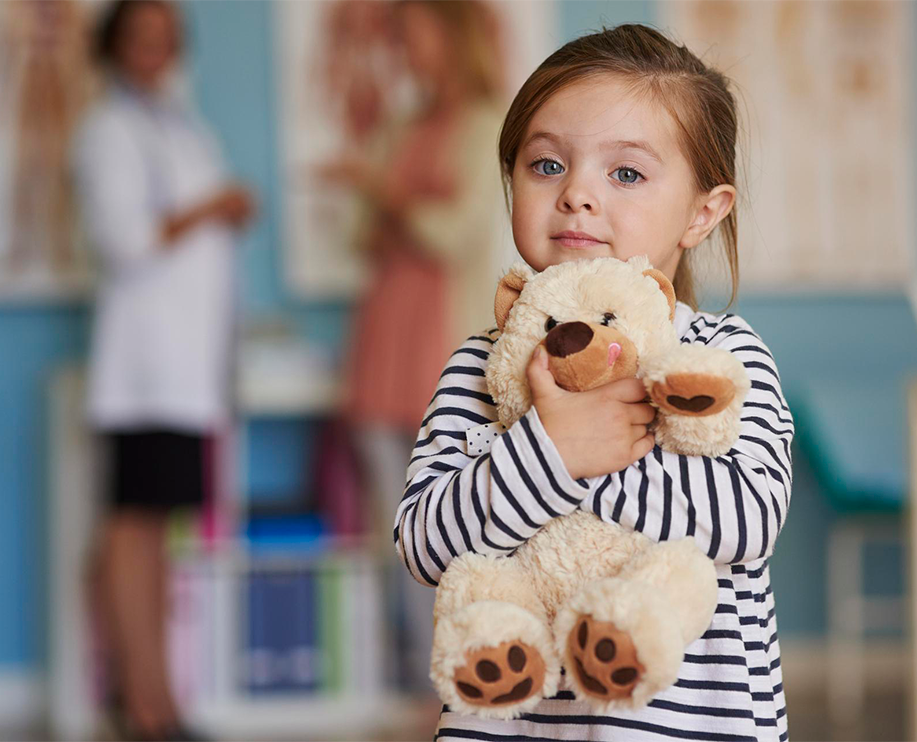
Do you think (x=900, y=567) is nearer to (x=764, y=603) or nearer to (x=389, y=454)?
(x=389, y=454)

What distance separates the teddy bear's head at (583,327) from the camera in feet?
2.43

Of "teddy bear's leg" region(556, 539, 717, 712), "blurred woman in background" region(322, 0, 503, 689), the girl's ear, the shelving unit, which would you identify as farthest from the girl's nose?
the shelving unit

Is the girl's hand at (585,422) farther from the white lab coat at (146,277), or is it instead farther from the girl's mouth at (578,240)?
the white lab coat at (146,277)

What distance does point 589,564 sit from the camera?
751 millimetres

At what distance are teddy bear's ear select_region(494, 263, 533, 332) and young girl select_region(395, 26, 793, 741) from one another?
0.20ft

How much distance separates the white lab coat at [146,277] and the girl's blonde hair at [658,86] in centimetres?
164

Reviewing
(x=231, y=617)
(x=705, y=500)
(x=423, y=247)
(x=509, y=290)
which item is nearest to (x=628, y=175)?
(x=509, y=290)

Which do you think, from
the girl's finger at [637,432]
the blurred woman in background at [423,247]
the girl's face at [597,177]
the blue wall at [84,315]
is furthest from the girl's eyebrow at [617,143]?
the blue wall at [84,315]

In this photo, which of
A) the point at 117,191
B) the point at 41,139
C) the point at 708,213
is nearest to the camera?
the point at 708,213

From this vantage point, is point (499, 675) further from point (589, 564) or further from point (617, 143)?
point (617, 143)

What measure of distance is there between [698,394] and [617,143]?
0.71 ft

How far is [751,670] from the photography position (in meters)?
0.83

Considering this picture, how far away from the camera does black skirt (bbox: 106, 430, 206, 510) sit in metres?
2.47

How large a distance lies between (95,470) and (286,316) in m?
0.62
